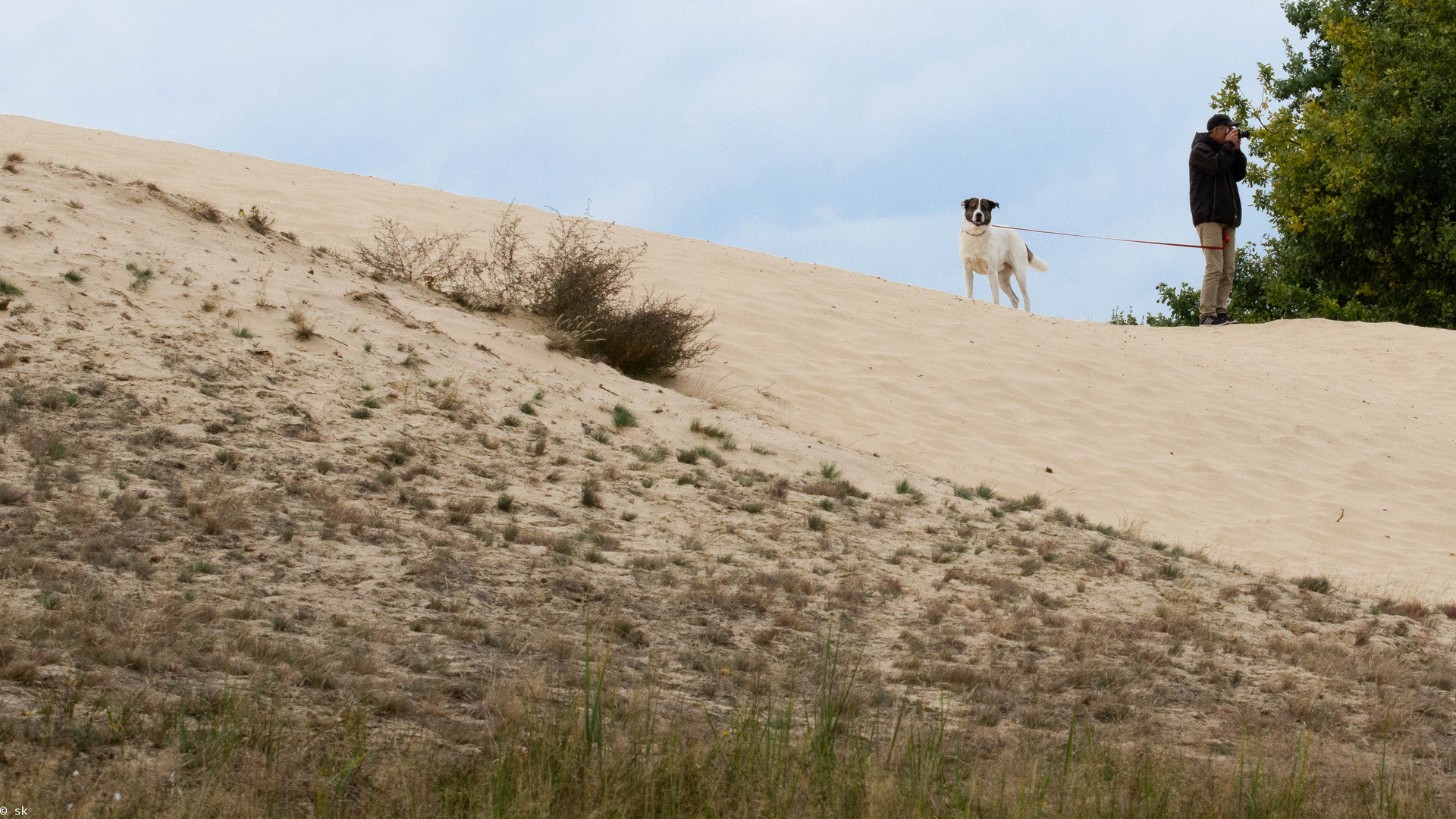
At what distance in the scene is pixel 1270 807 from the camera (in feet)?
11.3

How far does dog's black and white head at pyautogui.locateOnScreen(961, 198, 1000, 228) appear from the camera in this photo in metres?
15.4

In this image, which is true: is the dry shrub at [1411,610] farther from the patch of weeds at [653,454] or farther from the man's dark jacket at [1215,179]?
the man's dark jacket at [1215,179]

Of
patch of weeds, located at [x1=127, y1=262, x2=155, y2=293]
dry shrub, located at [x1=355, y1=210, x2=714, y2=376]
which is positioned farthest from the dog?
patch of weeds, located at [x1=127, y1=262, x2=155, y2=293]

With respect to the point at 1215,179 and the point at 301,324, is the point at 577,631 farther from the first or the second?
the point at 1215,179

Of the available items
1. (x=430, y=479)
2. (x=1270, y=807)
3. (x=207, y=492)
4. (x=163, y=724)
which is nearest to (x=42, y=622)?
(x=163, y=724)

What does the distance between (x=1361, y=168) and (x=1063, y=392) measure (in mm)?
12012

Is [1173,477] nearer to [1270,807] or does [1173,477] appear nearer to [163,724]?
[1270,807]

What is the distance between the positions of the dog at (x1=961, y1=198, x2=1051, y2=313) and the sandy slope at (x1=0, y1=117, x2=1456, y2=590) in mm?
1383

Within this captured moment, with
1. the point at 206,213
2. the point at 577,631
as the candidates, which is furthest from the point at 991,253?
the point at 577,631

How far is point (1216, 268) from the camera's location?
1566 cm

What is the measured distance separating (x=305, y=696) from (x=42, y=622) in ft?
2.92

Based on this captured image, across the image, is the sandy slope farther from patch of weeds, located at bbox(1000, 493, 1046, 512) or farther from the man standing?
the man standing

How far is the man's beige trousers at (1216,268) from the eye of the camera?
1490 centimetres

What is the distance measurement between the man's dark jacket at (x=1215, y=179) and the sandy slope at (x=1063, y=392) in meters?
1.56
